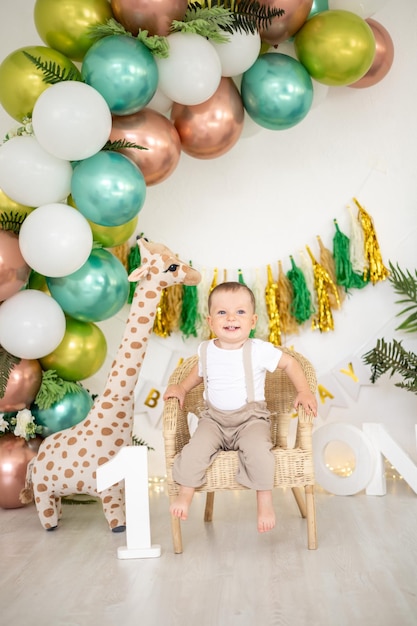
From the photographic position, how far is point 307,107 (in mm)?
2861

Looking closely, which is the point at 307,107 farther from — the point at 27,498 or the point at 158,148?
the point at 27,498

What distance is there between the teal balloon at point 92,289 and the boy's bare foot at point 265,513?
3.05ft

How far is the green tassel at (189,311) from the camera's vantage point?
329 cm

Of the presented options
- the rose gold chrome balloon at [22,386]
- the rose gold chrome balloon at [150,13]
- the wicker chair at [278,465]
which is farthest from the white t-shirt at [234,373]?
the rose gold chrome balloon at [150,13]

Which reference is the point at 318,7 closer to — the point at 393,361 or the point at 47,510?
the point at 393,361

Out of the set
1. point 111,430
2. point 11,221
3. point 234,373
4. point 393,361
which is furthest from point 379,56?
point 111,430

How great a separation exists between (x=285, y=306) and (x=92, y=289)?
0.97 metres

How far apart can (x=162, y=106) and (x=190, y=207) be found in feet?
2.12

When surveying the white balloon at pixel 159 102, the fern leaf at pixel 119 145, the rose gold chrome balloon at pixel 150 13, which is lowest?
the fern leaf at pixel 119 145

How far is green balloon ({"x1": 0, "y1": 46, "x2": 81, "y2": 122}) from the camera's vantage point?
103 inches

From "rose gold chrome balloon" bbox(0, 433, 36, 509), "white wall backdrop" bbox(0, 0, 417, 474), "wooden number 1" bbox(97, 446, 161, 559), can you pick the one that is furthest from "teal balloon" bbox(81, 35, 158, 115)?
"rose gold chrome balloon" bbox(0, 433, 36, 509)

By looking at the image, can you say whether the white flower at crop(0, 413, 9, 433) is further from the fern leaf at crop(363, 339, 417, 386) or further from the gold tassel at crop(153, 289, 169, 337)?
the fern leaf at crop(363, 339, 417, 386)

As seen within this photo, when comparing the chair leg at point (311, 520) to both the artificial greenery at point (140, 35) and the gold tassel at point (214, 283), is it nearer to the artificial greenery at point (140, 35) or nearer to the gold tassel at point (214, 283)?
the gold tassel at point (214, 283)

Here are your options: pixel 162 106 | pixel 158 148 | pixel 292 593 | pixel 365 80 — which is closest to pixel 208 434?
pixel 292 593
